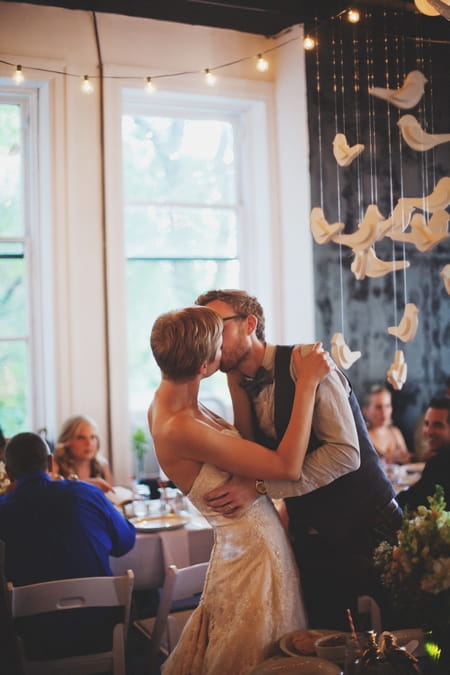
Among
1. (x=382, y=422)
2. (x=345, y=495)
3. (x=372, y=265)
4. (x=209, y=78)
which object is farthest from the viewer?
(x=382, y=422)

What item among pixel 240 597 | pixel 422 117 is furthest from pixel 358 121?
pixel 240 597

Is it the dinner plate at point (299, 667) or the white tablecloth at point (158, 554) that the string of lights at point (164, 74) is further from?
the dinner plate at point (299, 667)

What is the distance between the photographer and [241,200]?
271 inches

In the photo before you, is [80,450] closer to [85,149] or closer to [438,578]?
[85,149]

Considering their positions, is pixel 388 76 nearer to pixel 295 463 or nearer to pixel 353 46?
pixel 353 46

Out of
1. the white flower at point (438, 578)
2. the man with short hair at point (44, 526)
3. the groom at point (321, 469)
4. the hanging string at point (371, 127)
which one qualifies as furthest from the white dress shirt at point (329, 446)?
the hanging string at point (371, 127)

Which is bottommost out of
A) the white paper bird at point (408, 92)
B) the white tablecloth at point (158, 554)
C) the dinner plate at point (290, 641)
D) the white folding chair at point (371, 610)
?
the white folding chair at point (371, 610)

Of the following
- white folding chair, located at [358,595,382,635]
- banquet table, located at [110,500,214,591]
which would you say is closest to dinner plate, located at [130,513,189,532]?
banquet table, located at [110,500,214,591]

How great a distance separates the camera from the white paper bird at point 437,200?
367cm

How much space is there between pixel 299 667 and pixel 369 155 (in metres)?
4.98

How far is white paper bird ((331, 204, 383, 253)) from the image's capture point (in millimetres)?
4012

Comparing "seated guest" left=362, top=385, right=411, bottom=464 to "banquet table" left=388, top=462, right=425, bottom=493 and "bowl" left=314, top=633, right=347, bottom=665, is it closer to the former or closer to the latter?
"banquet table" left=388, top=462, right=425, bottom=493

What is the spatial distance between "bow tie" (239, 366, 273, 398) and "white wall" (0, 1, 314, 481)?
11.3 feet

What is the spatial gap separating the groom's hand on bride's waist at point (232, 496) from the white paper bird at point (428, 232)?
6.75 feet
